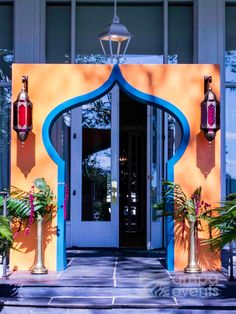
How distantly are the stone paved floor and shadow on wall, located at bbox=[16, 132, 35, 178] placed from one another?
48.6 inches

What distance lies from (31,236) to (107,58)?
11.5ft

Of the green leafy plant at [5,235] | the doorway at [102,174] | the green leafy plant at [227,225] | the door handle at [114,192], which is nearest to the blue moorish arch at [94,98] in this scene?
the green leafy plant at [5,235]

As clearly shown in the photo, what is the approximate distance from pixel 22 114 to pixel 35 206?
107 cm

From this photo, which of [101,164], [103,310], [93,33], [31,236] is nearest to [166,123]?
[101,164]

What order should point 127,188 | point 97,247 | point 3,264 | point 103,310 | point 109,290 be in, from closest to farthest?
point 103,310, point 109,290, point 3,264, point 97,247, point 127,188

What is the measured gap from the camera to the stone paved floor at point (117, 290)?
5.21 metres

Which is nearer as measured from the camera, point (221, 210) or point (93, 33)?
point (221, 210)

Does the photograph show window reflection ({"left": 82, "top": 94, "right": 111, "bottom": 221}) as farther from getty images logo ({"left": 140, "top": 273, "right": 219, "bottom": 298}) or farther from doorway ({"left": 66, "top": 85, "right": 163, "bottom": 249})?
getty images logo ({"left": 140, "top": 273, "right": 219, "bottom": 298})

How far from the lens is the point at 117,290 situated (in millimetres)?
5793

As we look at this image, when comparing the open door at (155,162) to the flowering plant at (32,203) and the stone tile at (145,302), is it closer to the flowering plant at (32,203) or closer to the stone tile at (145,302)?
the flowering plant at (32,203)

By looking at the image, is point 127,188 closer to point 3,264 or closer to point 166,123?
point 166,123

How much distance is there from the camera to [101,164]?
361 inches

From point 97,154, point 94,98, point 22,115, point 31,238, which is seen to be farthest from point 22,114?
point 97,154

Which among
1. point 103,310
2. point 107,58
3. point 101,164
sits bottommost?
point 103,310
